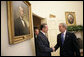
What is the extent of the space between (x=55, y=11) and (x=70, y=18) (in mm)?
1086

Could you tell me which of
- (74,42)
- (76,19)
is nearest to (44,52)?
(74,42)

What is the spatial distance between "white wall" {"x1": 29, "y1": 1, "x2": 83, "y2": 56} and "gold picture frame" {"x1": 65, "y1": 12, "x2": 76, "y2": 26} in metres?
0.19

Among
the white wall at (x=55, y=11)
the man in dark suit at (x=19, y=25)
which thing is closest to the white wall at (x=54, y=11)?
the white wall at (x=55, y=11)

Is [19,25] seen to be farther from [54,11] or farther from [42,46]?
[54,11]

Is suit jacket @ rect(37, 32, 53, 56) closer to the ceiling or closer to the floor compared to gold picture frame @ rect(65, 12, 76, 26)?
closer to the floor

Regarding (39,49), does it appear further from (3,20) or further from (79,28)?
(79,28)

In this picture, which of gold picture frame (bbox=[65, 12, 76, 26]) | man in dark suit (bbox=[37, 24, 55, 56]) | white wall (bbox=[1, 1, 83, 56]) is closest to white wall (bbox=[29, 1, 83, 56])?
white wall (bbox=[1, 1, 83, 56])

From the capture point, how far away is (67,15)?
684 cm

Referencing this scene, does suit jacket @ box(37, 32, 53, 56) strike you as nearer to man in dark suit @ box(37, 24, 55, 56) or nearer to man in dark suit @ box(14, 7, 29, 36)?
man in dark suit @ box(37, 24, 55, 56)

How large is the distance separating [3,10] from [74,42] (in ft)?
6.63

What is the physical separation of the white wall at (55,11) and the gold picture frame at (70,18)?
0.63ft

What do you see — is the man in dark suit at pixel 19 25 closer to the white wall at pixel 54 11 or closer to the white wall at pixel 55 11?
the white wall at pixel 54 11

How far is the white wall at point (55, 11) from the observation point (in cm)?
533

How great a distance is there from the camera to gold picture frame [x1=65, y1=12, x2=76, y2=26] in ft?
22.4
